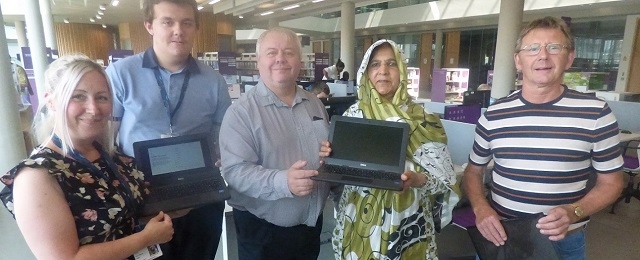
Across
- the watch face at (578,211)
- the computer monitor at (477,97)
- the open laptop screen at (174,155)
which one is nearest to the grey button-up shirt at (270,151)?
the open laptop screen at (174,155)

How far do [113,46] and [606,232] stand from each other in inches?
975

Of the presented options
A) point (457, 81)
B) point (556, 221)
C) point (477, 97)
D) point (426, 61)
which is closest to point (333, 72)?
point (457, 81)

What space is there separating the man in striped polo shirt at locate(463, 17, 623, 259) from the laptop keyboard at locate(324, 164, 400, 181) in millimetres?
366

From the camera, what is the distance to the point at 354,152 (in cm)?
154

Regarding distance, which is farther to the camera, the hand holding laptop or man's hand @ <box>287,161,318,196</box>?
the hand holding laptop

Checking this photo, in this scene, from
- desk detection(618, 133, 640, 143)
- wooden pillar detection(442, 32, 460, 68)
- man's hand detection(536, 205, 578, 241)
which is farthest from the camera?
wooden pillar detection(442, 32, 460, 68)

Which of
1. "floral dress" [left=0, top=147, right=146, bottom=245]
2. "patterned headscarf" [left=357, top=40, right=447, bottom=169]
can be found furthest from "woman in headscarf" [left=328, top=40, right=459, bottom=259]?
"floral dress" [left=0, top=147, right=146, bottom=245]

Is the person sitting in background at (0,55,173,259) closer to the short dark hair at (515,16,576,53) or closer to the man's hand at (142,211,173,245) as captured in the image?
the man's hand at (142,211,173,245)

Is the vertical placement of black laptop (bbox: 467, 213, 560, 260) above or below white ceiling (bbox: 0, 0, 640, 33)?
below

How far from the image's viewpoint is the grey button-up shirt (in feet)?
4.49

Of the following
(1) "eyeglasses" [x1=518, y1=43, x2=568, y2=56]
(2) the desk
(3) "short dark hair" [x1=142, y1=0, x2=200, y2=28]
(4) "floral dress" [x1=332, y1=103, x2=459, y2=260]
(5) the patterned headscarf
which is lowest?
(2) the desk

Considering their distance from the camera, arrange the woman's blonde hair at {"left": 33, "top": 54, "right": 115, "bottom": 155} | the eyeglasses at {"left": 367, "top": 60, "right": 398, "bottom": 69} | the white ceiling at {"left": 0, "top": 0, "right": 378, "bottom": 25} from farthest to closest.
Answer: the white ceiling at {"left": 0, "top": 0, "right": 378, "bottom": 25} < the eyeglasses at {"left": 367, "top": 60, "right": 398, "bottom": 69} < the woman's blonde hair at {"left": 33, "top": 54, "right": 115, "bottom": 155}

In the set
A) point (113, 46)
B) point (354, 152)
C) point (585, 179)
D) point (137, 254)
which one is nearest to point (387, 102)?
point (354, 152)

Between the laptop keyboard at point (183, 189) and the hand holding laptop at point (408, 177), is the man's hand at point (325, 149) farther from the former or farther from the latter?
the laptop keyboard at point (183, 189)
